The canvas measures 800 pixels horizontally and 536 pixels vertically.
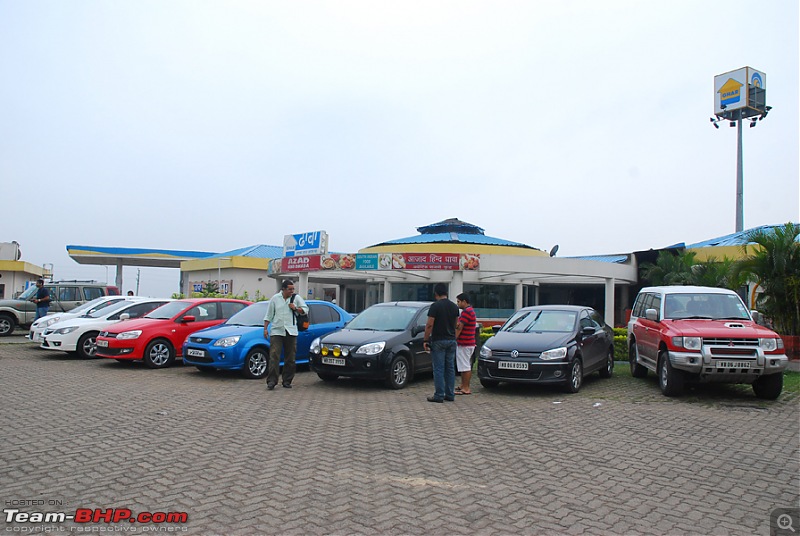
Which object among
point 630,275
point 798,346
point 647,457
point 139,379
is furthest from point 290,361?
point 630,275

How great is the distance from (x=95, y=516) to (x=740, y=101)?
6135 cm

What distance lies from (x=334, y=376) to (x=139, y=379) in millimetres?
3615

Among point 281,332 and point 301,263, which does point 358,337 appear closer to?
point 281,332

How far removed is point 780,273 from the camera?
44.8ft

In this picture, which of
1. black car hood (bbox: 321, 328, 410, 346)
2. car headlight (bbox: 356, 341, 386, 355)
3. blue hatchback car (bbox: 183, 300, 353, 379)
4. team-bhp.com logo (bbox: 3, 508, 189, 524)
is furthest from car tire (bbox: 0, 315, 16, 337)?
team-bhp.com logo (bbox: 3, 508, 189, 524)

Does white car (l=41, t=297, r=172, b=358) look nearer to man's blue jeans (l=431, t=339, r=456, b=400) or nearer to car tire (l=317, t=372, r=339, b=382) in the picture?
car tire (l=317, t=372, r=339, b=382)

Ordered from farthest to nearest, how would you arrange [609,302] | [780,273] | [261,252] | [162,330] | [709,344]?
[261,252] → [609,302] → [780,273] → [162,330] → [709,344]

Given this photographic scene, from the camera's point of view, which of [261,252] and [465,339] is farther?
[261,252]

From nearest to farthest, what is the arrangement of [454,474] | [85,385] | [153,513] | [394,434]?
[153,513] → [454,474] → [394,434] → [85,385]

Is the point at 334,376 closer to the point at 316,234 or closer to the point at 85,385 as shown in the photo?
the point at 85,385

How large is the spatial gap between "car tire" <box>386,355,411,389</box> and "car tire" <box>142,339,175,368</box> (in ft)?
18.1

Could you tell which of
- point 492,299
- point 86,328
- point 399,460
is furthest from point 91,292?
point 492,299

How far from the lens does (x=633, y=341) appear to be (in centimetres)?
1258

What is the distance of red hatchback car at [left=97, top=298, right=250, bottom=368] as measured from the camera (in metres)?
12.4
